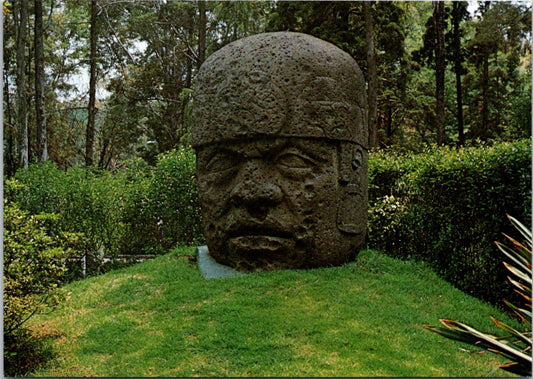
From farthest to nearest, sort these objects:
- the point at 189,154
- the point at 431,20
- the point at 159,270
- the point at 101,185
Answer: the point at 431,20, the point at 189,154, the point at 101,185, the point at 159,270

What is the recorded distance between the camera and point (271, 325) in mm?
4676

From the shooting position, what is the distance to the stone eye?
6.20 metres

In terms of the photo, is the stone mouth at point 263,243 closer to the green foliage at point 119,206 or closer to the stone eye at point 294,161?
the stone eye at point 294,161

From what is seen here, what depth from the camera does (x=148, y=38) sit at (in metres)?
21.5

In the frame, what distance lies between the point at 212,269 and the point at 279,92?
97.6 inches

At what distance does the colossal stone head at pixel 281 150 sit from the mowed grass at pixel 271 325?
444mm

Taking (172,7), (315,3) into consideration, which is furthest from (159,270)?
(172,7)

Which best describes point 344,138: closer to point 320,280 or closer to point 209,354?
point 320,280

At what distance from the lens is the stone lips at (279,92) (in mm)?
6082

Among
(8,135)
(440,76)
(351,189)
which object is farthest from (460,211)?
(8,135)

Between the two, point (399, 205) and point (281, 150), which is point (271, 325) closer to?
point (281, 150)

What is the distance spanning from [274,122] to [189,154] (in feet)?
13.4

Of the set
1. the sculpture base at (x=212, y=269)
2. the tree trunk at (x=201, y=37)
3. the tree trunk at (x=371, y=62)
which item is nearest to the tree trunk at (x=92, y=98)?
the tree trunk at (x=201, y=37)

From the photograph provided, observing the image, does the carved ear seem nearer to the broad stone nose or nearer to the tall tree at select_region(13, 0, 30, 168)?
the broad stone nose
